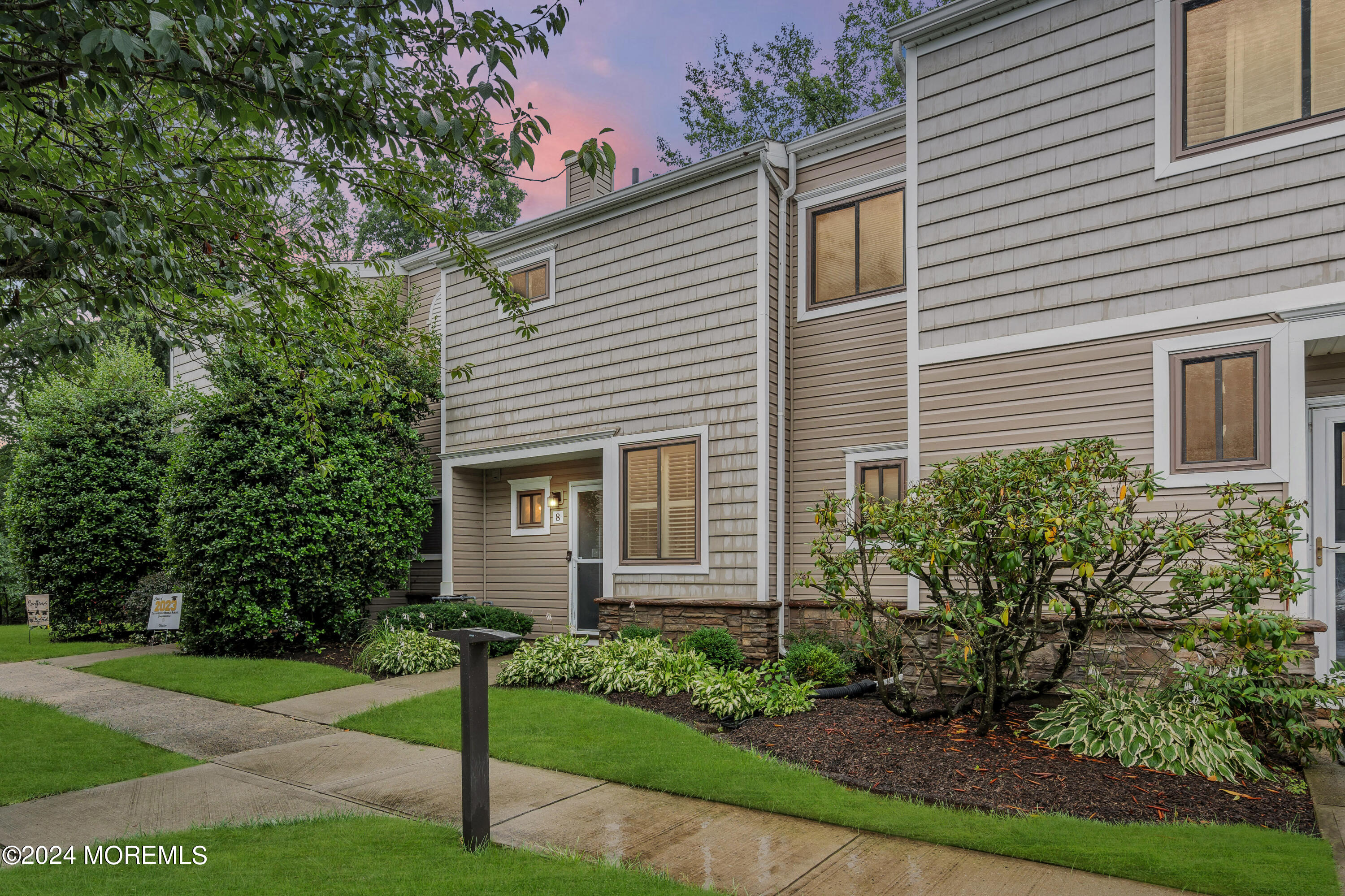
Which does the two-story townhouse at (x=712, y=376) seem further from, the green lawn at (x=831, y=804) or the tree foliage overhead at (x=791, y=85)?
the tree foliage overhead at (x=791, y=85)

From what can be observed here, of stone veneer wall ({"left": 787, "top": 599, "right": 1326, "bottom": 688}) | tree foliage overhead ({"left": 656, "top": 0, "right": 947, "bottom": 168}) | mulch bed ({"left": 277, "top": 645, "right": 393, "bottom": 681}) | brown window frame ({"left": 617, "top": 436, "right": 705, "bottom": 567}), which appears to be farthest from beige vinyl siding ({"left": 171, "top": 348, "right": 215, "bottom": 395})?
stone veneer wall ({"left": 787, "top": 599, "right": 1326, "bottom": 688})

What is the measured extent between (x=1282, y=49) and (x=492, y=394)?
937 cm

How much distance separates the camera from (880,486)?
896cm

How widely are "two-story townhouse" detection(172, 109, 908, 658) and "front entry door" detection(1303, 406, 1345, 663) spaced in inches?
137

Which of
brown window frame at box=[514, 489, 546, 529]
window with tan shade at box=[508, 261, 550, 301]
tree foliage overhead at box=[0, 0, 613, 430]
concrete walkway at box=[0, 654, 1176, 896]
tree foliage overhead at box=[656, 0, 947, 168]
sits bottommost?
concrete walkway at box=[0, 654, 1176, 896]

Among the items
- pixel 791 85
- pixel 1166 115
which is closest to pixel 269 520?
pixel 1166 115

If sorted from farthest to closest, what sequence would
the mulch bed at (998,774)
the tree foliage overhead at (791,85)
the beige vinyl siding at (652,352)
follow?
the tree foliage overhead at (791,85) < the beige vinyl siding at (652,352) < the mulch bed at (998,774)

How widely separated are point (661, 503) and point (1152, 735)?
225 inches

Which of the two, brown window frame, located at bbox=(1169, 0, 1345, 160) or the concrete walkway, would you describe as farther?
brown window frame, located at bbox=(1169, 0, 1345, 160)

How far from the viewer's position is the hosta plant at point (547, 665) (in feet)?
27.0

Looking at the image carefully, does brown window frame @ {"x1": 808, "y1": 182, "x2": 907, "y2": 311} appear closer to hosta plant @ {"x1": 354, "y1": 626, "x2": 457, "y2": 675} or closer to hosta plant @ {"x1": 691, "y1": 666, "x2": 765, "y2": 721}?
hosta plant @ {"x1": 691, "y1": 666, "x2": 765, "y2": 721}

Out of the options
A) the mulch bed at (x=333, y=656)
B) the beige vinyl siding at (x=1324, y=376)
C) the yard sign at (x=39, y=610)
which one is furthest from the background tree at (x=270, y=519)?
the beige vinyl siding at (x=1324, y=376)

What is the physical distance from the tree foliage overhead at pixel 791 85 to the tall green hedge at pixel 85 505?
1433 cm

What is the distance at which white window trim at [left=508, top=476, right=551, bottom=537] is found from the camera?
11.8 meters
